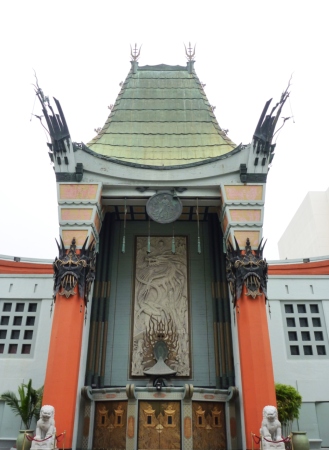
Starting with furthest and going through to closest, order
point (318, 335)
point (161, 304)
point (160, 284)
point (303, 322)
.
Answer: point (160, 284), point (161, 304), point (303, 322), point (318, 335)

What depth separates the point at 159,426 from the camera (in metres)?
14.5

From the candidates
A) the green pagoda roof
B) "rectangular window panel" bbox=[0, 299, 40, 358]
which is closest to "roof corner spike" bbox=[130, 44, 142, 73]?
the green pagoda roof

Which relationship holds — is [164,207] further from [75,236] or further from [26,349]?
[26,349]

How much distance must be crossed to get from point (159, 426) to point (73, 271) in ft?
20.8

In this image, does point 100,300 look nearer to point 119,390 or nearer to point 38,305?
point 38,305

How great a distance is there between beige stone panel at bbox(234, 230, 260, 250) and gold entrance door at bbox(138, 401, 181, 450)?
6488 mm

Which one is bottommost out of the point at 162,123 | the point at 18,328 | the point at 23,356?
the point at 23,356

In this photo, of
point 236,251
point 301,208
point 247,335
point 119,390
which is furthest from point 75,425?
point 301,208

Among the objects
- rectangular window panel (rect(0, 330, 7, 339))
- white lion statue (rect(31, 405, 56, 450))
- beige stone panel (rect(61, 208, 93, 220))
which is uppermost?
beige stone panel (rect(61, 208, 93, 220))

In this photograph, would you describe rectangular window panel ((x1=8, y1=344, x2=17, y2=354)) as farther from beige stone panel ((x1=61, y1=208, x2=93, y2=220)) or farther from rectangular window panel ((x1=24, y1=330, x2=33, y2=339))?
beige stone panel ((x1=61, y1=208, x2=93, y2=220))

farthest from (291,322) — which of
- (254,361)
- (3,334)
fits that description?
(3,334)

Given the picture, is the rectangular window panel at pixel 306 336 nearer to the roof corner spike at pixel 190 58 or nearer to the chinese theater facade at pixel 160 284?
the chinese theater facade at pixel 160 284

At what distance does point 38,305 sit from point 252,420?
9933mm

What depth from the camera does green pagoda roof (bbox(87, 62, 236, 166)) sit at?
19344mm
